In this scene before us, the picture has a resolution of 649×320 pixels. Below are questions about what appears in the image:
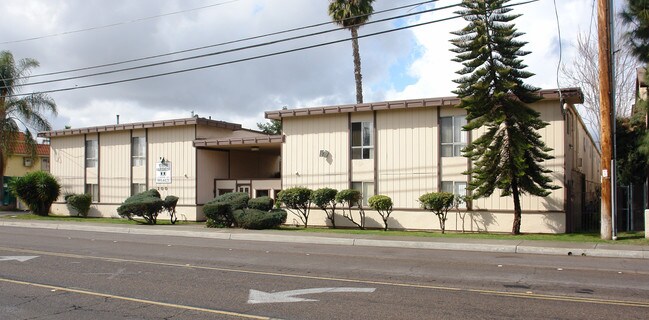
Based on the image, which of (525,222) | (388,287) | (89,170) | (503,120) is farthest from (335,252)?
(89,170)

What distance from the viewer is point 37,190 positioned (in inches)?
1273

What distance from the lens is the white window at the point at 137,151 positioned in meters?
31.1

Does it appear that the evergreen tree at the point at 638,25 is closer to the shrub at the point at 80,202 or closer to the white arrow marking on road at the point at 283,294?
the white arrow marking on road at the point at 283,294

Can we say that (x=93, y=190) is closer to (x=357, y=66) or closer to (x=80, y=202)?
(x=80, y=202)

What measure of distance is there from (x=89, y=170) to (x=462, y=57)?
23473 mm

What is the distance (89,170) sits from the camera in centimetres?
3325

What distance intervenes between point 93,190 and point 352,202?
17168 millimetres

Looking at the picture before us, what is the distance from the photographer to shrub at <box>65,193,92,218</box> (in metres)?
31.1

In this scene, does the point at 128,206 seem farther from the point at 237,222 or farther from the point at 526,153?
the point at 526,153

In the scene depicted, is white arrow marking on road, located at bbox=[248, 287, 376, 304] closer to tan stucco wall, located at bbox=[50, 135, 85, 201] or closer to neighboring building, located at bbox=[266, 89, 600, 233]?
neighboring building, located at bbox=[266, 89, 600, 233]

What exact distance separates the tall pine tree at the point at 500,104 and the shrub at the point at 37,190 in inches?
969

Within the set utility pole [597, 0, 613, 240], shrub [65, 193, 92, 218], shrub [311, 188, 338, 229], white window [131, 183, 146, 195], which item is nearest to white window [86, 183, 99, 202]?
shrub [65, 193, 92, 218]

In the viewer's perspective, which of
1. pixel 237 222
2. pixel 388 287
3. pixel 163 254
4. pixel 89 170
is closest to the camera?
pixel 388 287

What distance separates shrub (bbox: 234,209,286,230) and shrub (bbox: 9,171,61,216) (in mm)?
15336
